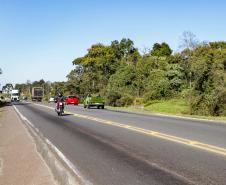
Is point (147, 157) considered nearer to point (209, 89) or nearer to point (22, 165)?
point (22, 165)

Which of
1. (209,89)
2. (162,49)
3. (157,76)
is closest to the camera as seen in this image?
(209,89)

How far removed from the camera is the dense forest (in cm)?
3700

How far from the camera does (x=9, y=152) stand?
14625mm

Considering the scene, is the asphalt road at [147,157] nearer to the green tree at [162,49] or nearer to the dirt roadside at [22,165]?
the dirt roadside at [22,165]

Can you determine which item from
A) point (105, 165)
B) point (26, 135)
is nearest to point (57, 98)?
point (26, 135)

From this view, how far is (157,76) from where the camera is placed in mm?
60719

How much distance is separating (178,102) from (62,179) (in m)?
40.8

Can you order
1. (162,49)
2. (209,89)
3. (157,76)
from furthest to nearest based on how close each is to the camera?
(162,49)
(157,76)
(209,89)

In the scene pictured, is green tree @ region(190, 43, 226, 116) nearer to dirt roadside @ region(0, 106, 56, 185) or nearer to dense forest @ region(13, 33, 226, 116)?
dense forest @ region(13, 33, 226, 116)

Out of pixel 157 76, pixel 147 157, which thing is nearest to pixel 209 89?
pixel 157 76

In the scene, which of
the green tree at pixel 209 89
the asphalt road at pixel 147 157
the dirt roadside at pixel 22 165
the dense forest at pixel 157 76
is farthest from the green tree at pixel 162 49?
the dirt roadside at pixel 22 165

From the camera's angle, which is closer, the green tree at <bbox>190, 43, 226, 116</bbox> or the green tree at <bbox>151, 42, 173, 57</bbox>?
the green tree at <bbox>190, 43, 226, 116</bbox>

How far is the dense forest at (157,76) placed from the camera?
3700 cm

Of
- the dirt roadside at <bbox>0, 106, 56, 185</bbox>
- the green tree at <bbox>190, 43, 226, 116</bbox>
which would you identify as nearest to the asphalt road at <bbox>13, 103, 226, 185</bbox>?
the dirt roadside at <bbox>0, 106, 56, 185</bbox>
